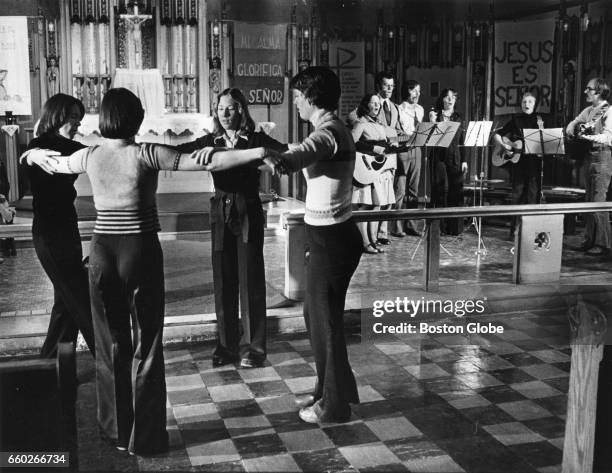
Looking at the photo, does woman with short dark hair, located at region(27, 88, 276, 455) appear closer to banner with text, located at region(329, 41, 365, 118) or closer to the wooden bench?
the wooden bench

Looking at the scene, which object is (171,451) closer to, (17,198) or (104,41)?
(17,198)

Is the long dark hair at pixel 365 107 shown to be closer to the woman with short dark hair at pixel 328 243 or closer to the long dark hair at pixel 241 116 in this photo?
the long dark hair at pixel 241 116

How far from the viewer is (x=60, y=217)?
4168 mm

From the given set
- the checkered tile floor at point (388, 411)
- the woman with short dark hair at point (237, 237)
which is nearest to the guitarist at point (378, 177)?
the checkered tile floor at point (388, 411)

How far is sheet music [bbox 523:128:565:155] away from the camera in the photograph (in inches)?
318

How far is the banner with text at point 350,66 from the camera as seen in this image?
40.5 ft

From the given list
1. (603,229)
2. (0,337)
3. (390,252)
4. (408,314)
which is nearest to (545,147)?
(603,229)

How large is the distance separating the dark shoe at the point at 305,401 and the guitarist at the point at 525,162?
521cm

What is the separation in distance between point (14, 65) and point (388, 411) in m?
7.42

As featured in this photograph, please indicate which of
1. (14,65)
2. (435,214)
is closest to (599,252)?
(435,214)

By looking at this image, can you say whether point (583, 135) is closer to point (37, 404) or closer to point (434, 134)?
point (434, 134)

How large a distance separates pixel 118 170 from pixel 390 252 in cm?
→ 500

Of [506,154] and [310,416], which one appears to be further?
[506,154]

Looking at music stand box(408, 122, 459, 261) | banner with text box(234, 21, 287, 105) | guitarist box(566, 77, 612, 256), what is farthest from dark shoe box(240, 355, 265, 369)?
banner with text box(234, 21, 287, 105)
